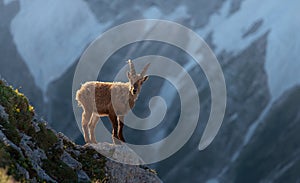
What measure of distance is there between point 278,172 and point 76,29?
91068 mm

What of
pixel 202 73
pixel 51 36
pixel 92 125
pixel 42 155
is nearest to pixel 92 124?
pixel 92 125

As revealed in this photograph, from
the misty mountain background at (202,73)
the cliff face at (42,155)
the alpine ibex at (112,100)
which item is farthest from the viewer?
the misty mountain background at (202,73)

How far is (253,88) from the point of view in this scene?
541 ft

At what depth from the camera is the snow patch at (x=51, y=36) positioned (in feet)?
591

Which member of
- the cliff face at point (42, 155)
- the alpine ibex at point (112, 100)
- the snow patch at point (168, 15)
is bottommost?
the cliff face at point (42, 155)

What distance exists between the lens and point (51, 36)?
192 meters

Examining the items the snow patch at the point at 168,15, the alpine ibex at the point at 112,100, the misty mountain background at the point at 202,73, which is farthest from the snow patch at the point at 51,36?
the alpine ibex at the point at 112,100

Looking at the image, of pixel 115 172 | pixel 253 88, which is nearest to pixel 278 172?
pixel 253 88

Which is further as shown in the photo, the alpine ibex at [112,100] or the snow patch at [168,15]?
the snow patch at [168,15]

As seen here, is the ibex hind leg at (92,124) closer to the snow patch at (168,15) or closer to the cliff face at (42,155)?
the cliff face at (42,155)

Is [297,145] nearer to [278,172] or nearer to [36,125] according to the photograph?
[278,172]

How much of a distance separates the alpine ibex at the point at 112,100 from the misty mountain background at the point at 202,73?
105617mm

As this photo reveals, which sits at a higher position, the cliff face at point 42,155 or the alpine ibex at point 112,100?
the alpine ibex at point 112,100

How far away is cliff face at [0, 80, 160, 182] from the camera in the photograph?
643 inches
